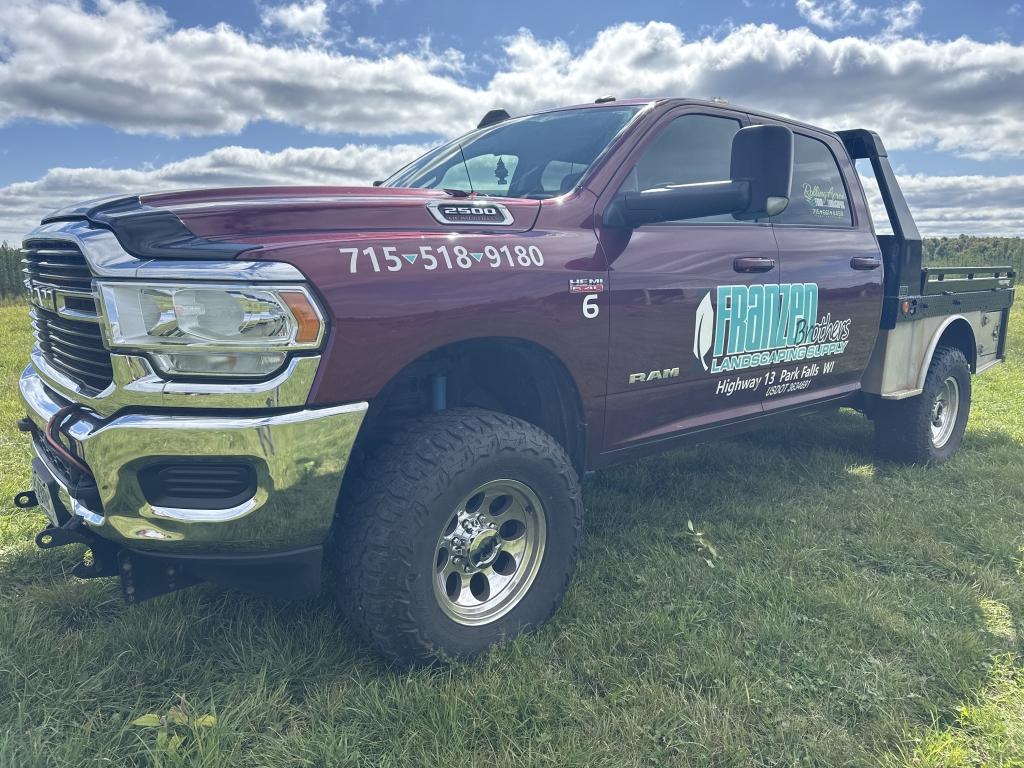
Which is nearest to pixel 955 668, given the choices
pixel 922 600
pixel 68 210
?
pixel 922 600

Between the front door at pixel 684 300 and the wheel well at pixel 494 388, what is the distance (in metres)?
0.18

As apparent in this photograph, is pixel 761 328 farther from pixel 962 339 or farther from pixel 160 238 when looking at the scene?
pixel 962 339

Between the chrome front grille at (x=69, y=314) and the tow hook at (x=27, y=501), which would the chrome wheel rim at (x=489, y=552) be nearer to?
the chrome front grille at (x=69, y=314)

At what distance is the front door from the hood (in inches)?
20.6

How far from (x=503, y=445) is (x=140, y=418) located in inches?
41.1

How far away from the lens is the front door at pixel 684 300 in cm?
279

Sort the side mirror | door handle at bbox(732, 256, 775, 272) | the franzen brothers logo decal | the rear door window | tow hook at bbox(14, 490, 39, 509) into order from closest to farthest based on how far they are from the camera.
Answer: the side mirror
tow hook at bbox(14, 490, 39, 509)
the franzen brothers logo decal
door handle at bbox(732, 256, 775, 272)
the rear door window

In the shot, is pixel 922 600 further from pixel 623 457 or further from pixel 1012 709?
pixel 623 457

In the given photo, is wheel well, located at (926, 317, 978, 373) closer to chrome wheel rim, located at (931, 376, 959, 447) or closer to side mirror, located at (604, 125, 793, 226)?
chrome wheel rim, located at (931, 376, 959, 447)

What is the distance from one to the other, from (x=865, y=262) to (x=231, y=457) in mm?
3521

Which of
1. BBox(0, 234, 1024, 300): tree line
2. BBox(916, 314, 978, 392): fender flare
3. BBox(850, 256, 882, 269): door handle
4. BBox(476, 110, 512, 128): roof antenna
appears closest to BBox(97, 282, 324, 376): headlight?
BBox(476, 110, 512, 128): roof antenna

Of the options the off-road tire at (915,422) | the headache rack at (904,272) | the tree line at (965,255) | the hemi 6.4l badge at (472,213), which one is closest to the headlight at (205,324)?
the hemi 6.4l badge at (472,213)

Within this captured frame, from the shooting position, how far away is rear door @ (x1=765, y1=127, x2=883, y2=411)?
3584mm

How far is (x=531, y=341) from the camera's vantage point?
2475 millimetres
